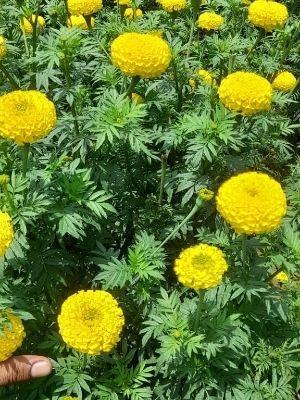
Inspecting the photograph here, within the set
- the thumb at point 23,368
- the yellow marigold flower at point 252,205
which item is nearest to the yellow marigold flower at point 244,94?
the yellow marigold flower at point 252,205

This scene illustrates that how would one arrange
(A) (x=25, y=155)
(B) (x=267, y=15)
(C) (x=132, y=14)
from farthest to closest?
1. (C) (x=132, y=14)
2. (B) (x=267, y=15)
3. (A) (x=25, y=155)

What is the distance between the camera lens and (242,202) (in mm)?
1705

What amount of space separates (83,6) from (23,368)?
188 cm

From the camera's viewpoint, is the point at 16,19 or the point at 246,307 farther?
the point at 16,19

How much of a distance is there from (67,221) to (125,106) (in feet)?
1.86

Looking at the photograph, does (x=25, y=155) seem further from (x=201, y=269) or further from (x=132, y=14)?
(x=132, y=14)

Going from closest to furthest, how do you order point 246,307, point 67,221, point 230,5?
point 67,221, point 246,307, point 230,5

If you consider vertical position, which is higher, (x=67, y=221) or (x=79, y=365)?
(x=67, y=221)

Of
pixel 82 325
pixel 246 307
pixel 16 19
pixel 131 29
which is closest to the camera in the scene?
pixel 82 325

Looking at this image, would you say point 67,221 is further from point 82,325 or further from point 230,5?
point 230,5

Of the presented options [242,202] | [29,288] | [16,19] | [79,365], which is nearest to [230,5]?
[16,19]

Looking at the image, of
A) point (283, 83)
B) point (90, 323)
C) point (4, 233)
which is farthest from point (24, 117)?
point (283, 83)

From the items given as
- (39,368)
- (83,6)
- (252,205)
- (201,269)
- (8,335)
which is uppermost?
(83,6)

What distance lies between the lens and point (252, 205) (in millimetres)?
1694
